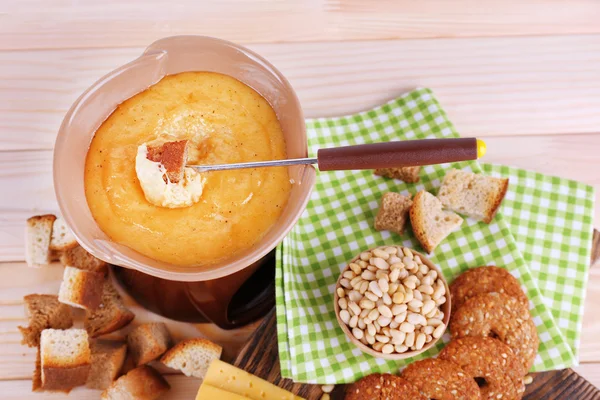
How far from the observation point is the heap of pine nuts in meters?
1.84

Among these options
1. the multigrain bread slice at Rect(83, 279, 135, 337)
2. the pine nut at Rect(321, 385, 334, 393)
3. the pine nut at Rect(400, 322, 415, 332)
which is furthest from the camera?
the multigrain bread slice at Rect(83, 279, 135, 337)

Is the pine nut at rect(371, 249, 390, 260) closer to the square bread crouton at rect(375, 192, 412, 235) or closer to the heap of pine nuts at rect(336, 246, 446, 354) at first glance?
the heap of pine nuts at rect(336, 246, 446, 354)

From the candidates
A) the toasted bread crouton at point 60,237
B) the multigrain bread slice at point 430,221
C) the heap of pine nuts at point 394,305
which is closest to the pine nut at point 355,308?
the heap of pine nuts at point 394,305

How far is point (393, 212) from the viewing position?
205 centimetres

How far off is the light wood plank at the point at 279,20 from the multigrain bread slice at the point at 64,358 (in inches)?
43.3

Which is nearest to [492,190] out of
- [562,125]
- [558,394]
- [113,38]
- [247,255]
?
[562,125]

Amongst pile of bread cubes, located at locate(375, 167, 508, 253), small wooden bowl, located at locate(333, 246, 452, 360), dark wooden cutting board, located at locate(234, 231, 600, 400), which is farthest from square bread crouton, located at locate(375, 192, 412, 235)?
dark wooden cutting board, located at locate(234, 231, 600, 400)

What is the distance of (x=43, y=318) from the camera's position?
211 centimetres

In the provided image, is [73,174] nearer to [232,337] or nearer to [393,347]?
[232,337]

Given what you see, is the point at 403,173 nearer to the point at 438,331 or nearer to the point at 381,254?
the point at 381,254

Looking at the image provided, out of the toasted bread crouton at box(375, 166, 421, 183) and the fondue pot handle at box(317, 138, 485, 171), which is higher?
the fondue pot handle at box(317, 138, 485, 171)

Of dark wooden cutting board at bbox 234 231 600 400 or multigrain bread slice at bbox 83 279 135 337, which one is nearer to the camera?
dark wooden cutting board at bbox 234 231 600 400

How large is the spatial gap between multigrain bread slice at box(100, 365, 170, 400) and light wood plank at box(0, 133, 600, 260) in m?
0.59

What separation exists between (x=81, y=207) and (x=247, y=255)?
483 millimetres
